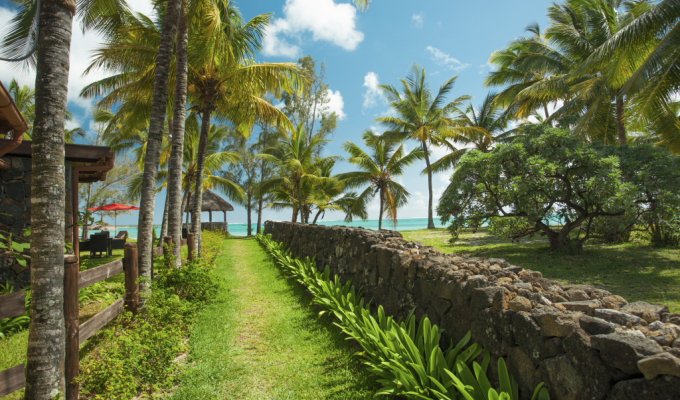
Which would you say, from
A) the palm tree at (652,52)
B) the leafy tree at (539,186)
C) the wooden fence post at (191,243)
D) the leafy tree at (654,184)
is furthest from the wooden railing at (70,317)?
the palm tree at (652,52)

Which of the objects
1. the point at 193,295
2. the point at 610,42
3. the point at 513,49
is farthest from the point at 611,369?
the point at 513,49

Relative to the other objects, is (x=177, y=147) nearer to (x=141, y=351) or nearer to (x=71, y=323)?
(x=141, y=351)

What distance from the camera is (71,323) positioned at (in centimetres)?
357

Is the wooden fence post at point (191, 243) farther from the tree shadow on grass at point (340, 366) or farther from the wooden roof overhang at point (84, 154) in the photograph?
the tree shadow on grass at point (340, 366)

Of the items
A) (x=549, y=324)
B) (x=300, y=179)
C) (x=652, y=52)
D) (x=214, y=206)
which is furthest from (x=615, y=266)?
(x=214, y=206)

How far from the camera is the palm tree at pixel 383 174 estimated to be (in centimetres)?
2636

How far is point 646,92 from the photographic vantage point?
40.7 ft

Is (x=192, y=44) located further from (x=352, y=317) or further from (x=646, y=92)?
(x=646, y=92)

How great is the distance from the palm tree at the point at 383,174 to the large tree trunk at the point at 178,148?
17698 millimetres

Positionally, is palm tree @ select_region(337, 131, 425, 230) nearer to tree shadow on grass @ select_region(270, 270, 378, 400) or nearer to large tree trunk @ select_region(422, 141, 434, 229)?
large tree trunk @ select_region(422, 141, 434, 229)

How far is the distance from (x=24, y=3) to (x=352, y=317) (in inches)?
456

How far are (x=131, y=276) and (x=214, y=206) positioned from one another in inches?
1018

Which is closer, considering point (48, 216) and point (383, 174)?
point (48, 216)

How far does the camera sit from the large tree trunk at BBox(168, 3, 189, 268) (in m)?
8.72
